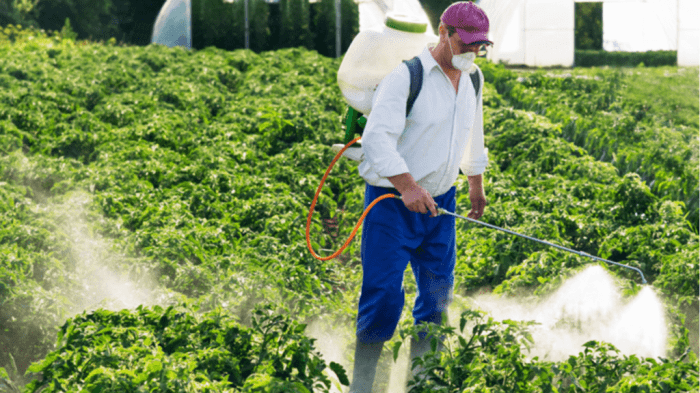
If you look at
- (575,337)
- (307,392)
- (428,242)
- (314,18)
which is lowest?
(575,337)

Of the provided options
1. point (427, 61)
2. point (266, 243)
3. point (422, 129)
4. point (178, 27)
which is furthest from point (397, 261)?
point (178, 27)

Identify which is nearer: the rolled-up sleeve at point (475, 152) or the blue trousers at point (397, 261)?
the blue trousers at point (397, 261)

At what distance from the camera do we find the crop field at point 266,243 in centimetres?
293

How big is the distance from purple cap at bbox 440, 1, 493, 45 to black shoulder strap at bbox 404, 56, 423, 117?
0.22m

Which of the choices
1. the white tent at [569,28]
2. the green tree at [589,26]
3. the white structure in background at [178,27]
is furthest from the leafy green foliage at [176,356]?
the white structure in background at [178,27]

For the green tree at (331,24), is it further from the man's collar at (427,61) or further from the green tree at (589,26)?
the man's collar at (427,61)

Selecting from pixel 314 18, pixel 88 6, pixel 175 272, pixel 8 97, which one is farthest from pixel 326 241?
pixel 88 6

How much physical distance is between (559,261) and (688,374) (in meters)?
1.70

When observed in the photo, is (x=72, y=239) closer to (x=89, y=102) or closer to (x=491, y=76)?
(x=89, y=102)

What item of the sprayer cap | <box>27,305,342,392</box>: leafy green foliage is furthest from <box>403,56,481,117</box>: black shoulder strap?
<box>27,305,342,392</box>: leafy green foliage

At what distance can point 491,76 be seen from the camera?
1211 centimetres

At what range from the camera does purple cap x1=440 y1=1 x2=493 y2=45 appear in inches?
115

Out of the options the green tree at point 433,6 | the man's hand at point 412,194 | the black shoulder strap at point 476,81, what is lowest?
the man's hand at point 412,194

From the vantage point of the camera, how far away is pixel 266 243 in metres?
4.86
